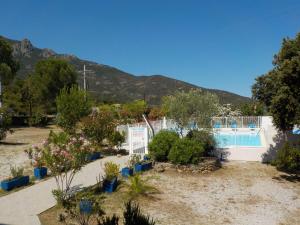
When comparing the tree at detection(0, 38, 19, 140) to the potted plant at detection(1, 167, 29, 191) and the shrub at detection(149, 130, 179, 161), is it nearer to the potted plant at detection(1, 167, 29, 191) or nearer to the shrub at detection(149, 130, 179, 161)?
the potted plant at detection(1, 167, 29, 191)

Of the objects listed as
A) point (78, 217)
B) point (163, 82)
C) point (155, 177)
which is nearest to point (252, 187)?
point (155, 177)

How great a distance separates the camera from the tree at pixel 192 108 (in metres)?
16.4

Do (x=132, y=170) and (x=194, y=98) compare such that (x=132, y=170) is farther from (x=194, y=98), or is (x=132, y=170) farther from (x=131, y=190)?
(x=194, y=98)

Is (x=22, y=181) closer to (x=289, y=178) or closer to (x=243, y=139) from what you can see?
(x=289, y=178)

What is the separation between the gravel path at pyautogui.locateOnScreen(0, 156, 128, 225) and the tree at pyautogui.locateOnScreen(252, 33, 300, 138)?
8.08 m

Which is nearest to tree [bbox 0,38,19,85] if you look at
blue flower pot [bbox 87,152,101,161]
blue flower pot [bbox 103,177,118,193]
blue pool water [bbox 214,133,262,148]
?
blue flower pot [bbox 87,152,101,161]

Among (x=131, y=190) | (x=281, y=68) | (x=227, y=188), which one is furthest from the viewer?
(x=281, y=68)

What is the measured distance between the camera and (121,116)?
91.7ft

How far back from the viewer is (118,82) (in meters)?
90.3

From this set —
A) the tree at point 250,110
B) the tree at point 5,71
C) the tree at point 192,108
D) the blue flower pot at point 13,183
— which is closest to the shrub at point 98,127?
the tree at point 192,108

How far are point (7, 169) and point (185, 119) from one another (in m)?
8.72

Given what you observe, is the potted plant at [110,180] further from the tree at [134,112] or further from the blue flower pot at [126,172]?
the tree at [134,112]

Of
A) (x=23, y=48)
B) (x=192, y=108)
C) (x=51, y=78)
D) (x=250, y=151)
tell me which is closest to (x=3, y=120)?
(x=192, y=108)

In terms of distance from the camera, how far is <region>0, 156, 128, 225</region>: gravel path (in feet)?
27.1
